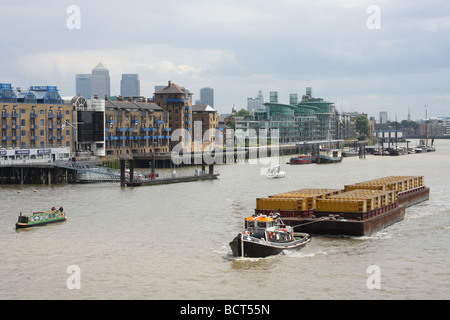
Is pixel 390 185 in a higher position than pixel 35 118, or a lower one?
lower

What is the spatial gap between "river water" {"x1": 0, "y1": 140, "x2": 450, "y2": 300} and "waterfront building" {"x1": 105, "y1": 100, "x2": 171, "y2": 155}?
7807 centimetres

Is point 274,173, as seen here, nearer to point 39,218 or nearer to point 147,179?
point 147,179

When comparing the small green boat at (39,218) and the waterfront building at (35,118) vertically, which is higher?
the waterfront building at (35,118)

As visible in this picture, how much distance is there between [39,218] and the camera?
2372 inches

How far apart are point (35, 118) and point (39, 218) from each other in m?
67.8

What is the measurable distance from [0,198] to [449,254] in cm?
5494

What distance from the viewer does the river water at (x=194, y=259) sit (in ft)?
125

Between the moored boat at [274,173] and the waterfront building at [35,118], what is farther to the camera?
the waterfront building at [35,118]

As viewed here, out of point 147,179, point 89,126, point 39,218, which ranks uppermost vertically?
point 89,126

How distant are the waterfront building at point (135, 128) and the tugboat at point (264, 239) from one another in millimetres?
105754

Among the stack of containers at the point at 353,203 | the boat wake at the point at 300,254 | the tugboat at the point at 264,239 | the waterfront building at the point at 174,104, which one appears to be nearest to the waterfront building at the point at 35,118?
the waterfront building at the point at 174,104

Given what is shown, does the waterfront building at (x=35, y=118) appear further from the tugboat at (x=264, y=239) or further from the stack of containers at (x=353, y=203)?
the tugboat at (x=264, y=239)

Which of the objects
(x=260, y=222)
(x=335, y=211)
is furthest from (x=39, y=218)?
(x=335, y=211)
